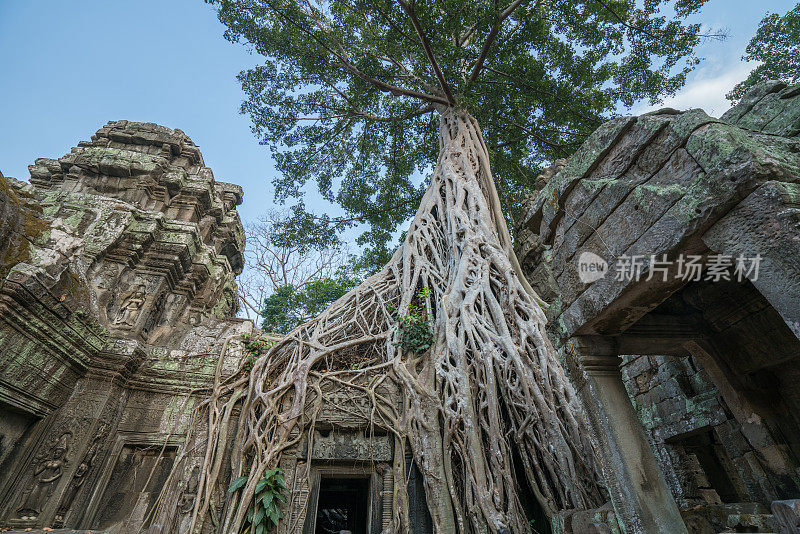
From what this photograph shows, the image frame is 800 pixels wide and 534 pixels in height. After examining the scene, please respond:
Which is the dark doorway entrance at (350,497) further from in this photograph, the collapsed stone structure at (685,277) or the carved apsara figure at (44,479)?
the collapsed stone structure at (685,277)

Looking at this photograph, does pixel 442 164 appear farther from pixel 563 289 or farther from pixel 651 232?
pixel 651 232

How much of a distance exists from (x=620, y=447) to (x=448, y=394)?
220cm

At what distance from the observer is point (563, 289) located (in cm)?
202

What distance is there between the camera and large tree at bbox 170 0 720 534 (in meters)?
3.27

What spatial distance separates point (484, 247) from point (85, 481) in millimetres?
5273

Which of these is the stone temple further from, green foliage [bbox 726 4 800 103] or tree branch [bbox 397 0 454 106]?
green foliage [bbox 726 4 800 103]

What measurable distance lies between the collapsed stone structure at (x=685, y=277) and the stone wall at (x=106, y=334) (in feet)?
9.17

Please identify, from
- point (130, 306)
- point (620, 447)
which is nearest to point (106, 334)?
point (130, 306)

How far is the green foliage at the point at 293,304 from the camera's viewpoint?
8758 mm

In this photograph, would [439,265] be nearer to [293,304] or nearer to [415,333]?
[415,333]

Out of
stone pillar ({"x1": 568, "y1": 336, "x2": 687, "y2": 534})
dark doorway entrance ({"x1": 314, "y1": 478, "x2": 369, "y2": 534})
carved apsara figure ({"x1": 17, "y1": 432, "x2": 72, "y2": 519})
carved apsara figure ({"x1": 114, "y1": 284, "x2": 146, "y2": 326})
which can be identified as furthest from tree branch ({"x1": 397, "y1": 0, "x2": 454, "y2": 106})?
carved apsara figure ({"x1": 17, "y1": 432, "x2": 72, "y2": 519})

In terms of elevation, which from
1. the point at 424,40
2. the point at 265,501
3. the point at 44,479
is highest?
the point at 424,40

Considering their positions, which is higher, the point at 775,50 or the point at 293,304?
the point at 775,50

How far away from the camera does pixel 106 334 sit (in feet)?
15.1
